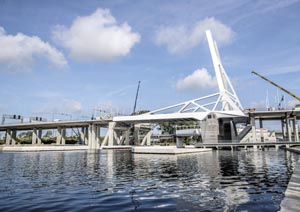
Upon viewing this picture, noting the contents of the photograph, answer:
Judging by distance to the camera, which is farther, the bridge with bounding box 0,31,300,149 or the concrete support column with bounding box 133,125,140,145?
the concrete support column with bounding box 133,125,140,145

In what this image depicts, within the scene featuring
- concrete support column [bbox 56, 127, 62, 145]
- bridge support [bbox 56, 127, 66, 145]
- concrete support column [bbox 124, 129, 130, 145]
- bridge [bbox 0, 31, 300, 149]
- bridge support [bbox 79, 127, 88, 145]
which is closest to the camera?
bridge [bbox 0, 31, 300, 149]

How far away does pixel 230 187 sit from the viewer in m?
14.3

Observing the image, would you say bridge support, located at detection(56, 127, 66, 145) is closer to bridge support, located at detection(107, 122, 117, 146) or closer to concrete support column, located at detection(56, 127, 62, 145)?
concrete support column, located at detection(56, 127, 62, 145)

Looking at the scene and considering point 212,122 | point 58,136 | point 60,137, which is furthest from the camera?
point 60,137

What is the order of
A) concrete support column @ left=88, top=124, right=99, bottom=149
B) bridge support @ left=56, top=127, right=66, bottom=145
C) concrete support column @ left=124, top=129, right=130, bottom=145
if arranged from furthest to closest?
1. bridge support @ left=56, top=127, right=66, bottom=145
2. concrete support column @ left=124, top=129, right=130, bottom=145
3. concrete support column @ left=88, top=124, right=99, bottom=149

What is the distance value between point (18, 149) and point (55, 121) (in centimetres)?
3542

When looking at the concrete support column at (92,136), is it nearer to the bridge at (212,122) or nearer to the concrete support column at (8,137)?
the bridge at (212,122)

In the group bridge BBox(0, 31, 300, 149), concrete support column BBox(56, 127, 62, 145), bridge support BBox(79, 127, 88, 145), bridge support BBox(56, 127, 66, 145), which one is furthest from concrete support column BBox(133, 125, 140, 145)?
concrete support column BBox(56, 127, 62, 145)

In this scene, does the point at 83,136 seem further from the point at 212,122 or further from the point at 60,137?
the point at 212,122

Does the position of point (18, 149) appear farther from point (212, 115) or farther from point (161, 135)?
point (161, 135)

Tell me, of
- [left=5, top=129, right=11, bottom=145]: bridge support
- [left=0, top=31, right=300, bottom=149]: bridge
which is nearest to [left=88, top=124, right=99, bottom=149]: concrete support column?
[left=0, top=31, right=300, bottom=149]: bridge

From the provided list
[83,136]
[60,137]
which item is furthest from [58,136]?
[83,136]

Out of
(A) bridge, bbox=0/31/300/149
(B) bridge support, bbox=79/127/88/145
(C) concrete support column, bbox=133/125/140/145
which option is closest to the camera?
(A) bridge, bbox=0/31/300/149

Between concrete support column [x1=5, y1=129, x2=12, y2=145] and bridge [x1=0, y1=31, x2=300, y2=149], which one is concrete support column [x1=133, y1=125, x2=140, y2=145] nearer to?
bridge [x1=0, y1=31, x2=300, y2=149]
